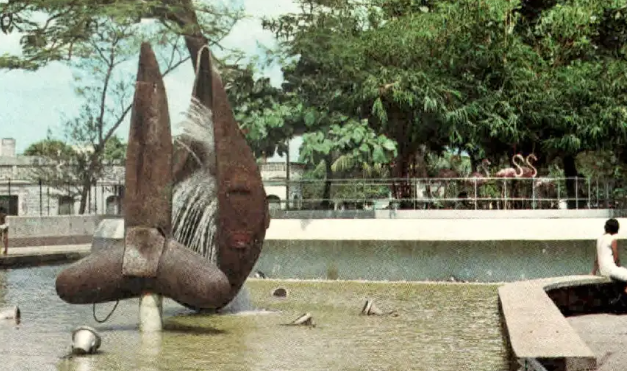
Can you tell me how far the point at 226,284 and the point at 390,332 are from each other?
2.14 m

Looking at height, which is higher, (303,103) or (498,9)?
(498,9)

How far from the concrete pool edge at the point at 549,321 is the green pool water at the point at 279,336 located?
49cm

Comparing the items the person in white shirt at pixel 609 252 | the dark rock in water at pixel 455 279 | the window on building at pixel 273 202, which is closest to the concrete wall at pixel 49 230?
the window on building at pixel 273 202

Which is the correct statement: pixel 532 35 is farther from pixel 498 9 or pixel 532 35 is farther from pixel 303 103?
pixel 303 103

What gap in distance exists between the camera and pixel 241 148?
47.2 feet

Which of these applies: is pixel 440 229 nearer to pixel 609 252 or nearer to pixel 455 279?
pixel 455 279

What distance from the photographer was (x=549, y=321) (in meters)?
11.1

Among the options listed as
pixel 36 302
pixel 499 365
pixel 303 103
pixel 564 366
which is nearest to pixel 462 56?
pixel 303 103

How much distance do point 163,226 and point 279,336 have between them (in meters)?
1.95

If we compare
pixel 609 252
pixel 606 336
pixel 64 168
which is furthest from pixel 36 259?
pixel 64 168

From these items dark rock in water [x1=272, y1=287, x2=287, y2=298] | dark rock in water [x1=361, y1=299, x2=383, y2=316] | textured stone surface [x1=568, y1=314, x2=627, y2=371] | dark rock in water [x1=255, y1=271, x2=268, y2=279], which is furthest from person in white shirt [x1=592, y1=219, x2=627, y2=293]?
dark rock in water [x1=255, y1=271, x2=268, y2=279]

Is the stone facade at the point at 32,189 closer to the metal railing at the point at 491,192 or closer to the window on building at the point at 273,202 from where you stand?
the window on building at the point at 273,202

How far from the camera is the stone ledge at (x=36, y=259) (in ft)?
94.0

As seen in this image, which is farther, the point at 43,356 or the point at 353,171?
the point at 353,171
